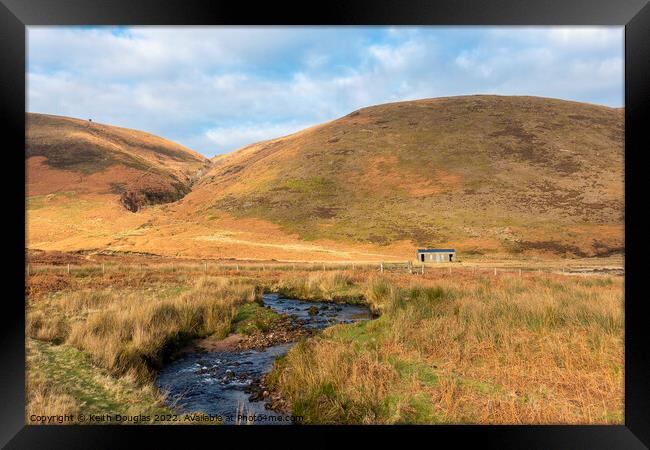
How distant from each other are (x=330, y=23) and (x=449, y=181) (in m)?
67.5

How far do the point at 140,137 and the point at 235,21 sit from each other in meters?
142

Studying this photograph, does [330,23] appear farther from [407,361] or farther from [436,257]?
[436,257]

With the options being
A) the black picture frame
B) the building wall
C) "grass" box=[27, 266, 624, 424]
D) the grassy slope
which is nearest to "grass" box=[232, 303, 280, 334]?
"grass" box=[27, 266, 624, 424]

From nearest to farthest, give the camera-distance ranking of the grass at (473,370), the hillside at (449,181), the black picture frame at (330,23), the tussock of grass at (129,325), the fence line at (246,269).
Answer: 1. the black picture frame at (330,23)
2. the grass at (473,370)
3. the tussock of grass at (129,325)
4. the fence line at (246,269)
5. the hillside at (449,181)

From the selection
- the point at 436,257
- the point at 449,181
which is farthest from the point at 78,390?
the point at 449,181

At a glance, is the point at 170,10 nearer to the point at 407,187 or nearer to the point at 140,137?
the point at 407,187

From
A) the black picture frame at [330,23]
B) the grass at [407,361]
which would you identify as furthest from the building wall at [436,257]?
the black picture frame at [330,23]

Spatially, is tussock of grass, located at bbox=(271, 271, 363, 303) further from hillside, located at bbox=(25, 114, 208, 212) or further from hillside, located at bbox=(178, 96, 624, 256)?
hillside, located at bbox=(25, 114, 208, 212)

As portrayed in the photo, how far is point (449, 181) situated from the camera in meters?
67.5

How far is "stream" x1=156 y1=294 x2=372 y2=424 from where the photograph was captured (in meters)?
6.37

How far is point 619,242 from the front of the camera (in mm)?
46719

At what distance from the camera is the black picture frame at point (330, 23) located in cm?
400

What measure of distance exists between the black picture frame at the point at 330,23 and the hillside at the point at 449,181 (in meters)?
45.6

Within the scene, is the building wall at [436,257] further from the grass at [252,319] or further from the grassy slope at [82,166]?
the grassy slope at [82,166]
